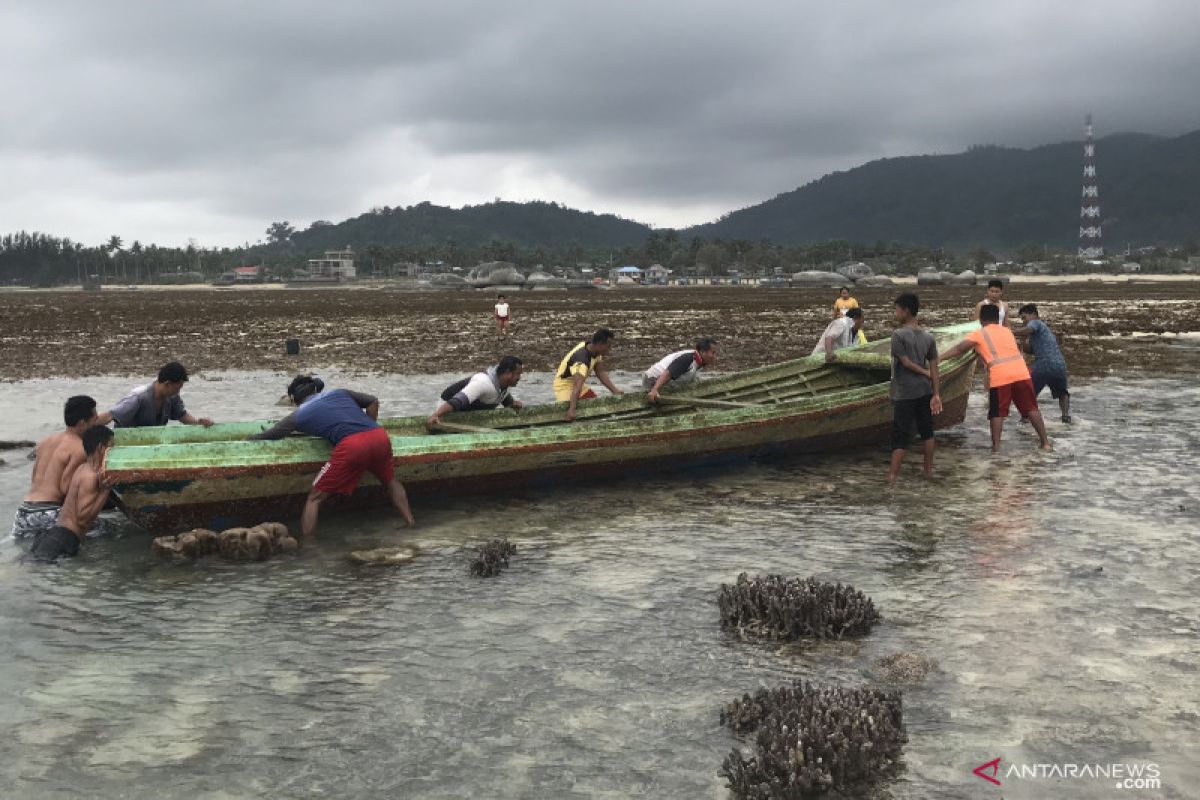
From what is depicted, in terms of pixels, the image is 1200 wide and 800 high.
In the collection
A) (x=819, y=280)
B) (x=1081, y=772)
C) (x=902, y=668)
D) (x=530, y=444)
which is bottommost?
(x=1081, y=772)

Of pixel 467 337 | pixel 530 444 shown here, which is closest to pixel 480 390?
pixel 530 444

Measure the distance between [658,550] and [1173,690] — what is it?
432 cm

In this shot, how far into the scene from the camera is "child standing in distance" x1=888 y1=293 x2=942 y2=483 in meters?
10.1

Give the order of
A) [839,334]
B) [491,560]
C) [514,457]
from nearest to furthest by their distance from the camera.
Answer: [491,560]
[514,457]
[839,334]

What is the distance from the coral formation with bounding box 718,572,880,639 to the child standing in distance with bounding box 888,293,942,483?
4252 mm

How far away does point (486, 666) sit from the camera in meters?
5.90

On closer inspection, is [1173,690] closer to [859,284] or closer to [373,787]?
[373,787]

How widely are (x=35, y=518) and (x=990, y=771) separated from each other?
28.1 ft

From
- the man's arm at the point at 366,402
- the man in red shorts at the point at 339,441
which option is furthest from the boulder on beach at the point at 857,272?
the man in red shorts at the point at 339,441

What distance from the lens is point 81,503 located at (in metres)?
8.16

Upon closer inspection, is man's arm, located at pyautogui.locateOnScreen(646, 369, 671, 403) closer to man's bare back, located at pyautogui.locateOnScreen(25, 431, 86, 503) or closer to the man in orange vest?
the man in orange vest

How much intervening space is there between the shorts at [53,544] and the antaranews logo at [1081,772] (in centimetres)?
801

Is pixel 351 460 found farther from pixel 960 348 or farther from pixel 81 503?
pixel 960 348

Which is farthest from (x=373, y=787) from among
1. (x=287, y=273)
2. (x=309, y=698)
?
(x=287, y=273)
